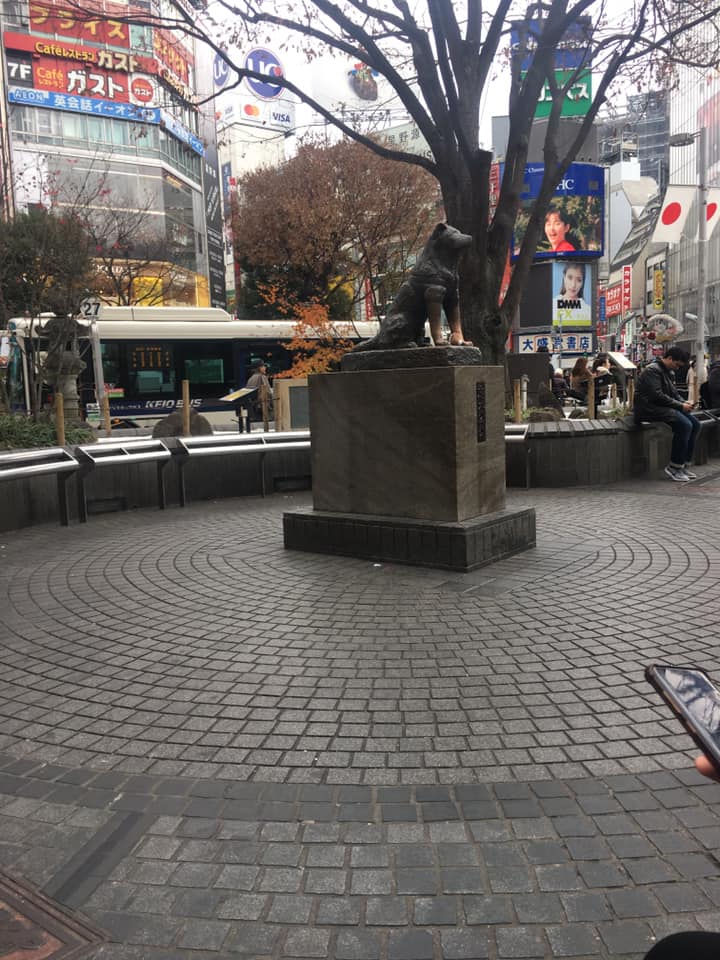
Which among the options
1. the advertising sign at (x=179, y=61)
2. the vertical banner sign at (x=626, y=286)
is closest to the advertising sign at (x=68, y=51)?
the advertising sign at (x=179, y=61)

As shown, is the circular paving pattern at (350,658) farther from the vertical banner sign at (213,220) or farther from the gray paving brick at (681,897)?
the vertical banner sign at (213,220)

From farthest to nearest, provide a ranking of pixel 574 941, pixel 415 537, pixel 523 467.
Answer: pixel 523 467 < pixel 415 537 < pixel 574 941

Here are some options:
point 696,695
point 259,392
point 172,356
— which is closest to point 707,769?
point 696,695

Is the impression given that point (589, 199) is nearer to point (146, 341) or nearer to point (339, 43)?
point (146, 341)

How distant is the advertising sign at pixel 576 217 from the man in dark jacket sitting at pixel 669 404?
33076 millimetres

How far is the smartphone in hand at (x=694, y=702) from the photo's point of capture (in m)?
1.29

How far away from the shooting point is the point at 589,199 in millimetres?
42406

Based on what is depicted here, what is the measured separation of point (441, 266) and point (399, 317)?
1.87 ft

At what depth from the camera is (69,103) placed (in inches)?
1729

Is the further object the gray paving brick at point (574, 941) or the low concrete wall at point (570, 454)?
the low concrete wall at point (570, 454)

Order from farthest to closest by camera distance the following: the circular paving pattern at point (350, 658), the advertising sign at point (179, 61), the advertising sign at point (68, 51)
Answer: the advertising sign at point (68, 51) → the advertising sign at point (179, 61) → the circular paving pattern at point (350, 658)

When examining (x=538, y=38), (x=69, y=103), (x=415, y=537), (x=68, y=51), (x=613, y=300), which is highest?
(x=68, y=51)

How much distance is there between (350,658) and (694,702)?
3.21 metres

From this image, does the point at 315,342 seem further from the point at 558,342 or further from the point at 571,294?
the point at 571,294
